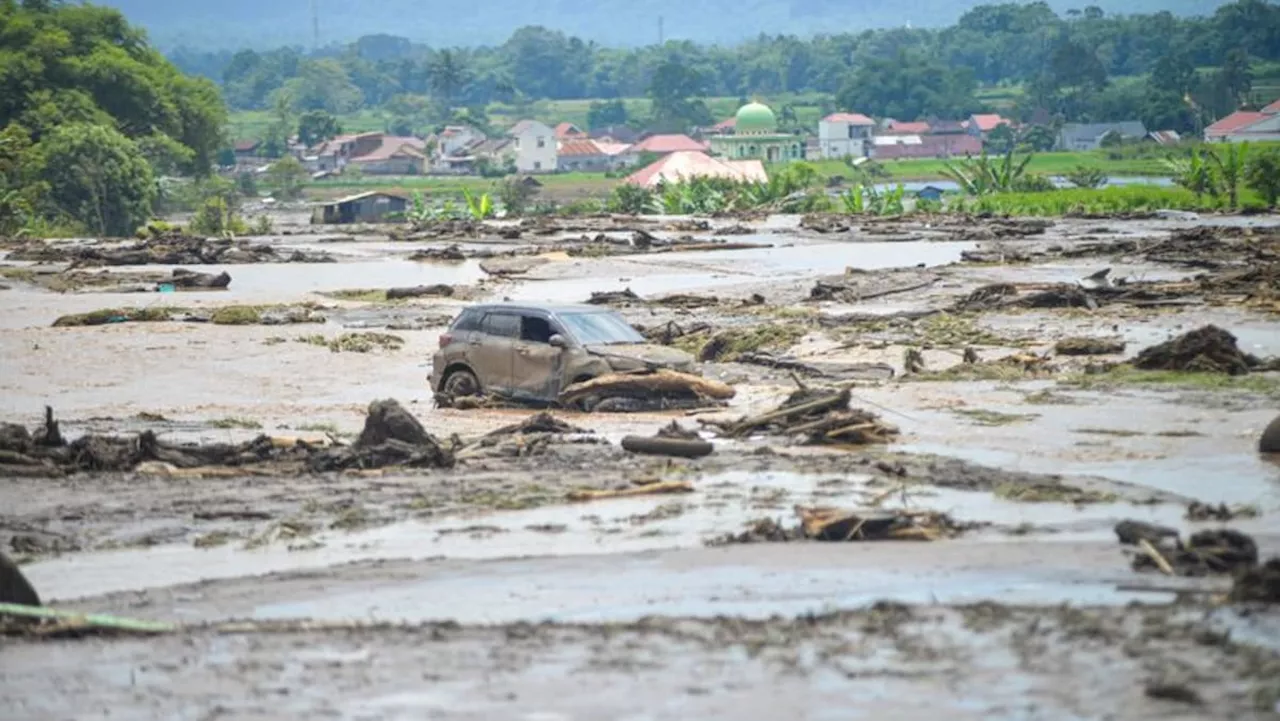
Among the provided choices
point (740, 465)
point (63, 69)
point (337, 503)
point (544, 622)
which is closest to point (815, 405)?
point (740, 465)

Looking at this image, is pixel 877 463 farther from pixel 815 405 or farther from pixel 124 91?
pixel 124 91

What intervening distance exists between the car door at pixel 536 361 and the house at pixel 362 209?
271ft

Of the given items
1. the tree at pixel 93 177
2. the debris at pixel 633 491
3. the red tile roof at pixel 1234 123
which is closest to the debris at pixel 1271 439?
the debris at pixel 633 491

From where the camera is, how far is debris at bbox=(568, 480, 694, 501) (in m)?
19.5

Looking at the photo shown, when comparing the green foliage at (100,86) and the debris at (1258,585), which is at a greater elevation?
the green foliage at (100,86)

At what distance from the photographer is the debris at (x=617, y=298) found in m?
43.2

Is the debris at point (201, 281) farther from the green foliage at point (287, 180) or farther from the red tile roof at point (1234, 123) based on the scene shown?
the red tile roof at point (1234, 123)

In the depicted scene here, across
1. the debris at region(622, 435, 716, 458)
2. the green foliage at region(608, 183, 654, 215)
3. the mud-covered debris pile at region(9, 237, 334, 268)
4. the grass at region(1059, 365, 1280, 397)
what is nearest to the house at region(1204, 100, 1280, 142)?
the green foliage at region(608, 183, 654, 215)

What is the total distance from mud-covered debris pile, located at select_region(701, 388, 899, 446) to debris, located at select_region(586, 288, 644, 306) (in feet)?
63.3

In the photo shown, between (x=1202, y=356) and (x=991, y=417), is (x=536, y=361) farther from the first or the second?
(x=1202, y=356)

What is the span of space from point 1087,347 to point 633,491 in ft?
43.3

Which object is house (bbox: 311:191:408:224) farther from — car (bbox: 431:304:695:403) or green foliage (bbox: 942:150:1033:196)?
car (bbox: 431:304:695:403)

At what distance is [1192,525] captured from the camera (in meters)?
17.2

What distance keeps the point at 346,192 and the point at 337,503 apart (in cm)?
14622
